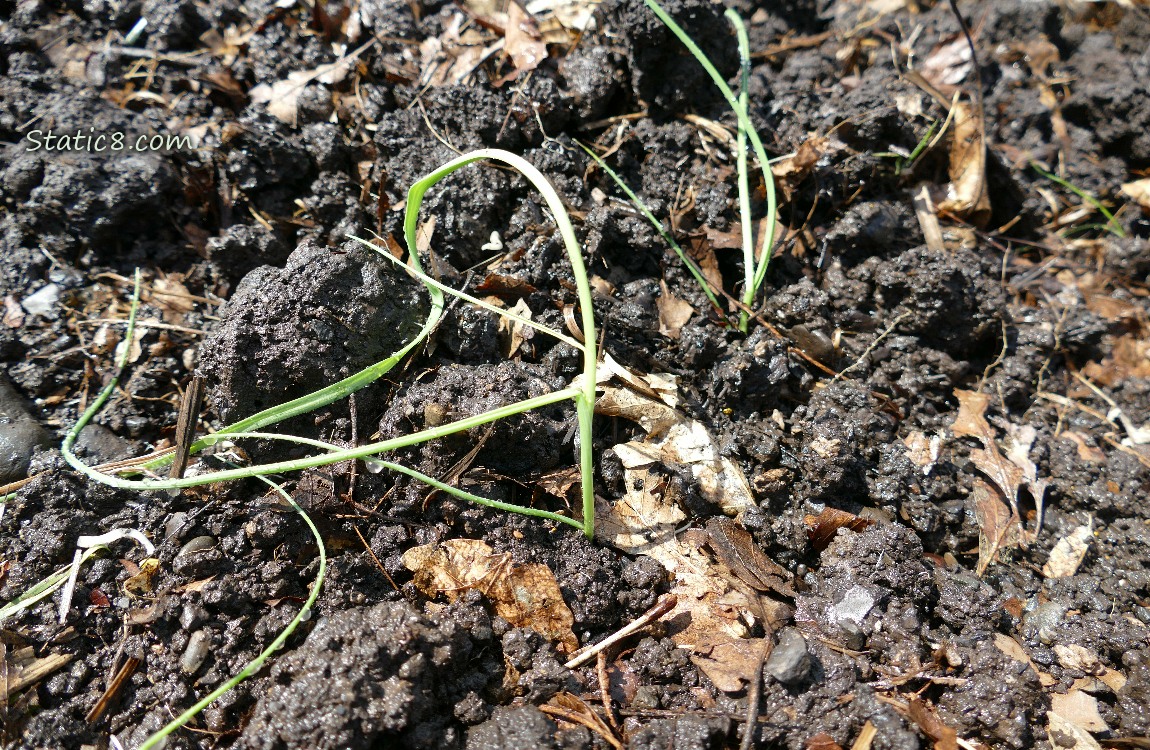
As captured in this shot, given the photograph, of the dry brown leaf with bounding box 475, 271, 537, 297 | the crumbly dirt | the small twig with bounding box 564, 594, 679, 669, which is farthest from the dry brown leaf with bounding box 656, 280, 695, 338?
the small twig with bounding box 564, 594, 679, 669

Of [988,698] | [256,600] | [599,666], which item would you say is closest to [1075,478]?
[988,698]

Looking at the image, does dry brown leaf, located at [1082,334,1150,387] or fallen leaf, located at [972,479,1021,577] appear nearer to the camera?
fallen leaf, located at [972,479,1021,577]

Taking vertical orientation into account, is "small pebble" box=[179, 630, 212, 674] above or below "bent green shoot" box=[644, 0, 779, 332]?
below

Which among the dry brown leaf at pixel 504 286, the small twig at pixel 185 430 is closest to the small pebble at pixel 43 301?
the small twig at pixel 185 430

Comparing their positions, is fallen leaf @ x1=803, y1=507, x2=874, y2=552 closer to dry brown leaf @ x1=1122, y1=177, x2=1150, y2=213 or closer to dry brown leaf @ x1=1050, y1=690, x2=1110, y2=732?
dry brown leaf @ x1=1050, y1=690, x2=1110, y2=732

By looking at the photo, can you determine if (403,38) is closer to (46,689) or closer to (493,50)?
(493,50)

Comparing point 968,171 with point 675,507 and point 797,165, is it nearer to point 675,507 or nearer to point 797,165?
point 797,165
